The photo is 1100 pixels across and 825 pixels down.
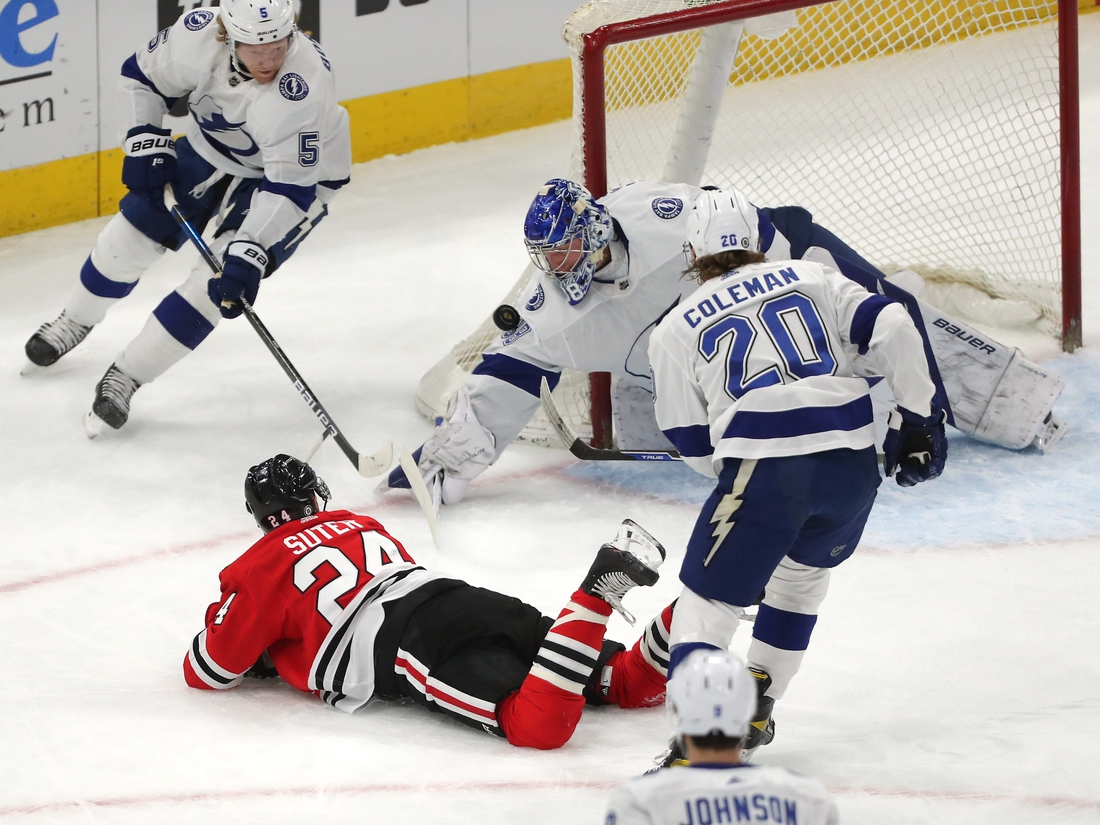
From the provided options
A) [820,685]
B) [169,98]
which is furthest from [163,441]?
[820,685]

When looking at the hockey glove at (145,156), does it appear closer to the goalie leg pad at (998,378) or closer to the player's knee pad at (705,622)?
the goalie leg pad at (998,378)

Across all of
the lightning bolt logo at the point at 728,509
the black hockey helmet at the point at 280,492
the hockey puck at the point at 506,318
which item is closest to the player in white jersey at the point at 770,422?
the lightning bolt logo at the point at 728,509

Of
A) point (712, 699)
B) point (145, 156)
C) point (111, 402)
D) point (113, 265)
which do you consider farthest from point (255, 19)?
point (712, 699)

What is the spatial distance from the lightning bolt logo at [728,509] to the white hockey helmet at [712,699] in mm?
661

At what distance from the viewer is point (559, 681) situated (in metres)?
2.37

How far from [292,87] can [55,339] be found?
1206 mm

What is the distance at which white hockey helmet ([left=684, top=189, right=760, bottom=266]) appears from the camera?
2293mm

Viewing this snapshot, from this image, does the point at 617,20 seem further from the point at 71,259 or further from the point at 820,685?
the point at 71,259

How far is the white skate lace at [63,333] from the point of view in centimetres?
445

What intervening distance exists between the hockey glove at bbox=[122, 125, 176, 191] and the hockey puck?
1.17 metres

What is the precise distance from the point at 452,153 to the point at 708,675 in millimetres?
5619

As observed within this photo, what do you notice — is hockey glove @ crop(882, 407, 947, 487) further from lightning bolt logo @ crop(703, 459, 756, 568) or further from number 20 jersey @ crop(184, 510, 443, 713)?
number 20 jersey @ crop(184, 510, 443, 713)

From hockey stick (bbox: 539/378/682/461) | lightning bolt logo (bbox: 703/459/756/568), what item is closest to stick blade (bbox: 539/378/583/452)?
hockey stick (bbox: 539/378/682/461)

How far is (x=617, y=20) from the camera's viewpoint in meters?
3.94
